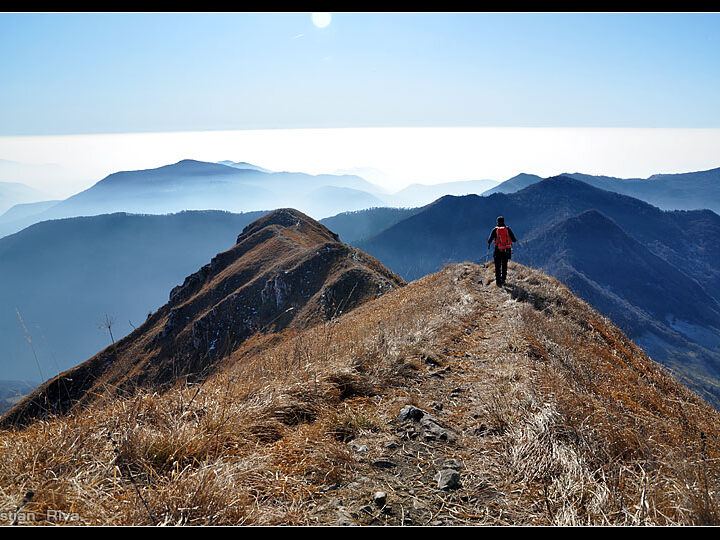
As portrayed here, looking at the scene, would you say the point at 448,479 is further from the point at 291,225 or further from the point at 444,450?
the point at 291,225

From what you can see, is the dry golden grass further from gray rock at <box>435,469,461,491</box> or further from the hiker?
the hiker

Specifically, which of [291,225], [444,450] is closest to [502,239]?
[444,450]

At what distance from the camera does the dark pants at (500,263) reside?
1501cm

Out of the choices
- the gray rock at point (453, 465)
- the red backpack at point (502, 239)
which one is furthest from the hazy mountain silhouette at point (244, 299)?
the gray rock at point (453, 465)

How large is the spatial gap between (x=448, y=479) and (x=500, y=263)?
44.6 ft

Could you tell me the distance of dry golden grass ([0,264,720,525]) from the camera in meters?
2.37

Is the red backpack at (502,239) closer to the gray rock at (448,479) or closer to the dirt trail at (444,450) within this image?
the dirt trail at (444,450)

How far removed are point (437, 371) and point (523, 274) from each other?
13142 mm

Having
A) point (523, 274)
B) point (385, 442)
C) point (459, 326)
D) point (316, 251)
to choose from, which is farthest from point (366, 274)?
point (385, 442)

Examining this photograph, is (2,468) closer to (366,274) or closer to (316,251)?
(366,274)

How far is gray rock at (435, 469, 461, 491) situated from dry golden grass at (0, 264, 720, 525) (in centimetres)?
6

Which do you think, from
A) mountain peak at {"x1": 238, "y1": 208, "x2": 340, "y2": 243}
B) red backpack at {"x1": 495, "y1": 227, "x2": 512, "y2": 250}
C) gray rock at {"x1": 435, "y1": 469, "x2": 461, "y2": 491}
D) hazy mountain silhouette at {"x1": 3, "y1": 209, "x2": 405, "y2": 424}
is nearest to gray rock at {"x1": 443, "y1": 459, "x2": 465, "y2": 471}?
gray rock at {"x1": 435, "y1": 469, "x2": 461, "y2": 491}

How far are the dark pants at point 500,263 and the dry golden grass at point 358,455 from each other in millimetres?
9827

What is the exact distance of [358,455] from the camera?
340cm
